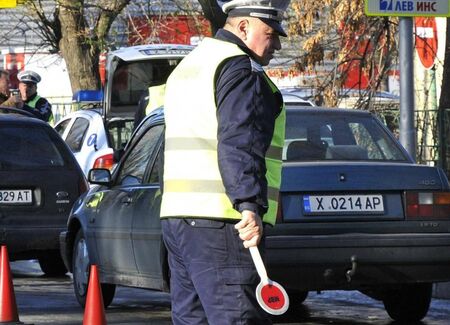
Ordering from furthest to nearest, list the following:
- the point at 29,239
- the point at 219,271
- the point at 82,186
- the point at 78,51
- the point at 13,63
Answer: the point at 13,63
the point at 78,51
the point at 82,186
the point at 29,239
the point at 219,271

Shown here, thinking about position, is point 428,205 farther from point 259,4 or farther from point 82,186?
point 82,186

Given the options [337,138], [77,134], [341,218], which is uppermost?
[337,138]

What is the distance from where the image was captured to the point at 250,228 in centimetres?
489

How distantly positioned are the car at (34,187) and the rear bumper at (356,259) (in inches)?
180

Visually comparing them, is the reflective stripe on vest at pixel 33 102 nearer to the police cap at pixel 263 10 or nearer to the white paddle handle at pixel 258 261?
the police cap at pixel 263 10

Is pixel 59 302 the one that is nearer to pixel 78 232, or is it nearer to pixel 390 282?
pixel 78 232

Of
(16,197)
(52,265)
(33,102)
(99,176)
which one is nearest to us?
(99,176)

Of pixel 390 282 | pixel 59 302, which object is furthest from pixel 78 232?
pixel 390 282

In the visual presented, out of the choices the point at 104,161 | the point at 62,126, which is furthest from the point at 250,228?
the point at 62,126

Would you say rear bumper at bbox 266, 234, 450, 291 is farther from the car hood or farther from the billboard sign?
the billboard sign

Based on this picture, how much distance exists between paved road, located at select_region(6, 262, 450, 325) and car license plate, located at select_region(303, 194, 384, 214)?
113cm

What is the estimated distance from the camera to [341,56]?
17.8m

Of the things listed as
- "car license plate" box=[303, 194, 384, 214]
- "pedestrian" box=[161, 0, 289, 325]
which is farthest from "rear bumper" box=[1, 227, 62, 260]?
"pedestrian" box=[161, 0, 289, 325]

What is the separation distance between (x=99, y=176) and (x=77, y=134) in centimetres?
767
